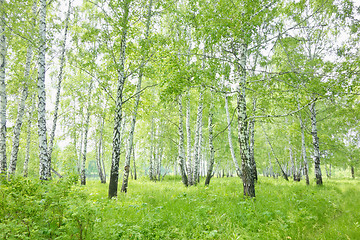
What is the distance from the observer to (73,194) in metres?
4.39

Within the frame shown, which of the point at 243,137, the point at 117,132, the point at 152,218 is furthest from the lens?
the point at 117,132

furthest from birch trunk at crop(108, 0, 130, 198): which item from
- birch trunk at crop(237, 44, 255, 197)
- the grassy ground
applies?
birch trunk at crop(237, 44, 255, 197)

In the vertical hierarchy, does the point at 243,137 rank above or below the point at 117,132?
below

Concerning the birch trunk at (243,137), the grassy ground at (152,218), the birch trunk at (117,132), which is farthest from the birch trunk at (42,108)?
the birch trunk at (243,137)

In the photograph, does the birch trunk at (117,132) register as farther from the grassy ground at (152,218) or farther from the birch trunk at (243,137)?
the birch trunk at (243,137)

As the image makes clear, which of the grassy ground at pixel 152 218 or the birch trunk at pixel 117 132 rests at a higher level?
the birch trunk at pixel 117 132

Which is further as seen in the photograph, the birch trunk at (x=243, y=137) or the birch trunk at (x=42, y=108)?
the birch trunk at (x=42, y=108)

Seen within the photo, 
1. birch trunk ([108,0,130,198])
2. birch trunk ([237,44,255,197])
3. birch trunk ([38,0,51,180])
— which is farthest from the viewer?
birch trunk ([108,0,130,198])

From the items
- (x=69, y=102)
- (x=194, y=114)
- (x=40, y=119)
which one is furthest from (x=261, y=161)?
(x=40, y=119)

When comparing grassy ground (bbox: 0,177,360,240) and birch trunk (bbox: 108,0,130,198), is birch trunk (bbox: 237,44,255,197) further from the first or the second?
birch trunk (bbox: 108,0,130,198)

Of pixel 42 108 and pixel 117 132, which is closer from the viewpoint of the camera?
pixel 42 108

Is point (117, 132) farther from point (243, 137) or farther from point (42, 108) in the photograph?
point (243, 137)

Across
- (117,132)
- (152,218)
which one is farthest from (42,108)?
(152,218)

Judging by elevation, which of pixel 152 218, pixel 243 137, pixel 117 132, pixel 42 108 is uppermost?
pixel 42 108
